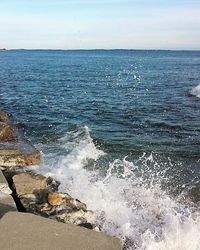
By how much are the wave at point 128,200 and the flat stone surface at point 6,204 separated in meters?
2.30

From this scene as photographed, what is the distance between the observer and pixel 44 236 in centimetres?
650

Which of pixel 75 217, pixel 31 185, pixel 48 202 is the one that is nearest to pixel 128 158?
pixel 31 185

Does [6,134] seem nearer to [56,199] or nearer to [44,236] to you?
[56,199]

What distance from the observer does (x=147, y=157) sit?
1533cm

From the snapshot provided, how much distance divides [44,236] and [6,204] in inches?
81.5

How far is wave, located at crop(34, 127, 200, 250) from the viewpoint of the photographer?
350 inches

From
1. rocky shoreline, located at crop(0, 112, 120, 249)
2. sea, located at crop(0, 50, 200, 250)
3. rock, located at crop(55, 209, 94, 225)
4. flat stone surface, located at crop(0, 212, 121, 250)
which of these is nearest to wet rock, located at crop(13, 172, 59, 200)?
rocky shoreline, located at crop(0, 112, 120, 249)

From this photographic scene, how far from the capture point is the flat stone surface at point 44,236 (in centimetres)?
627

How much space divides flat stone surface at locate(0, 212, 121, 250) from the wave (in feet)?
7.25

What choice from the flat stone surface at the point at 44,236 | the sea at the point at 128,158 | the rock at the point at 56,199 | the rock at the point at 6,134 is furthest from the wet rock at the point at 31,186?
the rock at the point at 6,134

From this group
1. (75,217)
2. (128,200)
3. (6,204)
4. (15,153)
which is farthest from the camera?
(15,153)

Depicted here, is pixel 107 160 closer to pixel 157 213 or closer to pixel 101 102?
pixel 157 213

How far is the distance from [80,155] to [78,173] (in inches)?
84.3

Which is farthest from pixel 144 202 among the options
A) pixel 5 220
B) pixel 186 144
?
pixel 186 144
